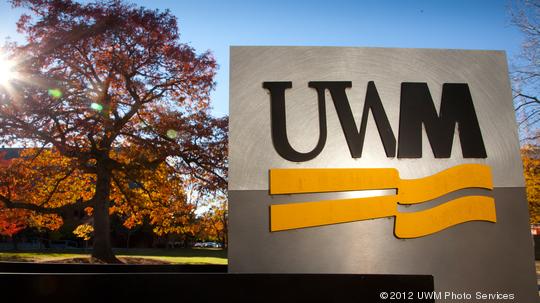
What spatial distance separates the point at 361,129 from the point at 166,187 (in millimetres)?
8129

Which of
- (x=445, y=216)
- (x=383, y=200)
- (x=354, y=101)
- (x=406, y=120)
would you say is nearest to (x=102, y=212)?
(x=354, y=101)

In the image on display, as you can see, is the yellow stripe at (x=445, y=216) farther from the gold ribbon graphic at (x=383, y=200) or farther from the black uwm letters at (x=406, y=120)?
the black uwm letters at (x=406, y=120)

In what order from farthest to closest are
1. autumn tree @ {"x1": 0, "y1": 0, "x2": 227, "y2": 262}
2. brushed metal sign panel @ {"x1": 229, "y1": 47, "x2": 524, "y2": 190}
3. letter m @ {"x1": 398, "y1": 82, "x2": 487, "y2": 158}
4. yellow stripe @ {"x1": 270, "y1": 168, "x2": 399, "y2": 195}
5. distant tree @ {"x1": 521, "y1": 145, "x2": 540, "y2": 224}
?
distant tree @ {"x1": 521, "y1": 145, "x2": 540, "y2": 224}
autumn tree @ {"x1": 0, "y1": 0, "x2": 227, "y2": 262}
letter m @ {"x1": 398, "y1": 82, "x2": 487, "y2": 158}
brushed metal sign panel @ {"x1": 229, "y1": 47, "x2": 524, "y2": 190}
yellow stripe @ {"x1": 270, "y1": 168, "x2": 399, "y2": 195}

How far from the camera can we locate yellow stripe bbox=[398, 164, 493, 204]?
176 inches

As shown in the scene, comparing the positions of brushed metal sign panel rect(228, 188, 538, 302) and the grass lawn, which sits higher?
brushed metal sign panel rect(228, 188, 538, 302)

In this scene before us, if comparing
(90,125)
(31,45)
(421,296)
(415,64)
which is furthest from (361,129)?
(31,45)

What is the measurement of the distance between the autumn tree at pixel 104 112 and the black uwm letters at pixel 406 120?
624cm

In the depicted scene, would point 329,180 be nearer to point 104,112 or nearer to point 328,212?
Result: point 328,212

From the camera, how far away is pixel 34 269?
5.01 meters

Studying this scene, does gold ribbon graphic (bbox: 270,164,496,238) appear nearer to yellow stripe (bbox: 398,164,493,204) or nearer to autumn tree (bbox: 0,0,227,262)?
yellow stripe (bbox: 398,164,493,204)

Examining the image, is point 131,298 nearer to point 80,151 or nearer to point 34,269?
point 34,269

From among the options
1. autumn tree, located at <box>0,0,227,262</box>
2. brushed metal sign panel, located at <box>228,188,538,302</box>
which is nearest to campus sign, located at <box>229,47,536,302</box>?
brushed metal sign panel, located at <box>228,188,538,302</box>

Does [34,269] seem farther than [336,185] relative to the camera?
Yes

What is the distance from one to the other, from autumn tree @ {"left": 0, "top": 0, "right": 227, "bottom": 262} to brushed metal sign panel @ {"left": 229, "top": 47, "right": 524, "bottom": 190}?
613 centimetres
